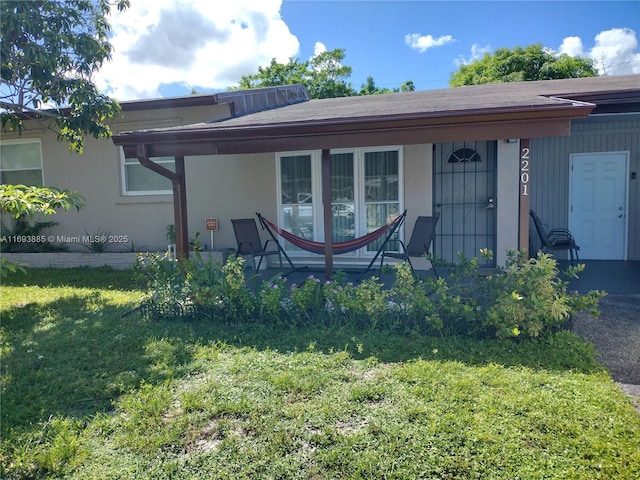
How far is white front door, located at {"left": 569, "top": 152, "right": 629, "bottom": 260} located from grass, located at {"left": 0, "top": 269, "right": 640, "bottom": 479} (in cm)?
469

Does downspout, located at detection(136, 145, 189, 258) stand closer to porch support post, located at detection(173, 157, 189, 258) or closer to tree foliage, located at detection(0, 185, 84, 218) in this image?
porch support post, located at detection(173, 157, 189, 258)

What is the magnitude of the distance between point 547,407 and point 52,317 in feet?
16.7

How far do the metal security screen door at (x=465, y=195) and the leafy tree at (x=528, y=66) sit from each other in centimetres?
1348

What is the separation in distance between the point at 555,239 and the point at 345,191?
378 centimetres

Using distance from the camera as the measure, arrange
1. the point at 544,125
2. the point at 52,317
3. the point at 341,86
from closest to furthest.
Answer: the point at 544,125
the point at 52,317
the point at 341,86

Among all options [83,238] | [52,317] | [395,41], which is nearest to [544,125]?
[52,317]

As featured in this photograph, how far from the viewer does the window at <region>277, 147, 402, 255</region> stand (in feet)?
23.5

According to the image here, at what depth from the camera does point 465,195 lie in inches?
283

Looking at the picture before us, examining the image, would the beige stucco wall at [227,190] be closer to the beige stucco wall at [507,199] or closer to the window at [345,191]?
the window at [345,191]

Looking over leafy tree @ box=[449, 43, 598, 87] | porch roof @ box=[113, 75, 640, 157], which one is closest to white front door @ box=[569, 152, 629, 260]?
porch roof @ box=[113, 75, 640, 157]

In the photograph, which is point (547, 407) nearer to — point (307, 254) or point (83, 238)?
point (307, 254)

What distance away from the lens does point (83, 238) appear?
8.80 m

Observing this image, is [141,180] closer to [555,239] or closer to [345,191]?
[345,191]

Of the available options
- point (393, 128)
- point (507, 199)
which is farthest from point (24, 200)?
point (507, 199)
